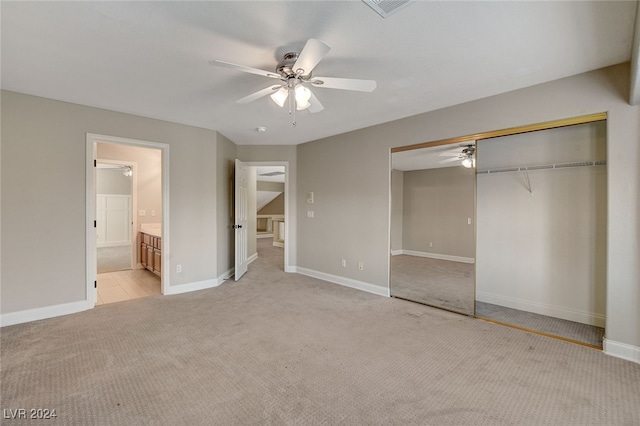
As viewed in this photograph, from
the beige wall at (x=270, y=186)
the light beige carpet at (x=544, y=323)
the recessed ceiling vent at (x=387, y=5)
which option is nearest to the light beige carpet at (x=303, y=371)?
the light beige carpet at (x=544, y=323)

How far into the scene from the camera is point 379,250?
405 centimetres

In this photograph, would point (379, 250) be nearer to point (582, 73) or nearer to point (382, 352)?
point (382, 352)

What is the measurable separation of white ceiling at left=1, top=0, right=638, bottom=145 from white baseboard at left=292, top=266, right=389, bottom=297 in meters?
2.61

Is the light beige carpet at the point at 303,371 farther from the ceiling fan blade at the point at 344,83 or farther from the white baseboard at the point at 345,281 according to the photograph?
the ceiling fan blade at the point at 344,83

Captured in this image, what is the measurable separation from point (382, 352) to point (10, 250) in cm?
399

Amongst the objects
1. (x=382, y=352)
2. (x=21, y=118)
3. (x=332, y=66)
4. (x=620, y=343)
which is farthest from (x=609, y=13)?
(x=21, y=118)

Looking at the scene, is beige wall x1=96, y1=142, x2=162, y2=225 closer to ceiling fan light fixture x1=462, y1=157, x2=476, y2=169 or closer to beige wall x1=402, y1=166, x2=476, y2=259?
beige wall x1=402, y1=166, x2=476, y2=259

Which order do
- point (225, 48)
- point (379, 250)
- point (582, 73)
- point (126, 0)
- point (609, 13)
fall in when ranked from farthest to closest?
point (379, 250), point (582, 73), point (225, 48), point (609, 13), point (126, 0)

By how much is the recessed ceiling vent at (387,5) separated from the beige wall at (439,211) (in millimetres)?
2815

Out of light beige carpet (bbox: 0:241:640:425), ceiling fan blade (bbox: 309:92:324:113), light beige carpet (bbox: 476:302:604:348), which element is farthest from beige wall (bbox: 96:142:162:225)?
light beige carpet (bbox: 476:302:604:348)

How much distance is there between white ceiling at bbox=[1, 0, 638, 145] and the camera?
1.70m

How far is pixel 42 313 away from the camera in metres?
3.05

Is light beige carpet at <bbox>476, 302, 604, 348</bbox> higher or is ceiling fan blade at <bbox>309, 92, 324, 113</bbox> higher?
ceiling fan blade at <bbox>309, 92, 324, 113</bbox>

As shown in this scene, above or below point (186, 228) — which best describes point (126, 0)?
above
